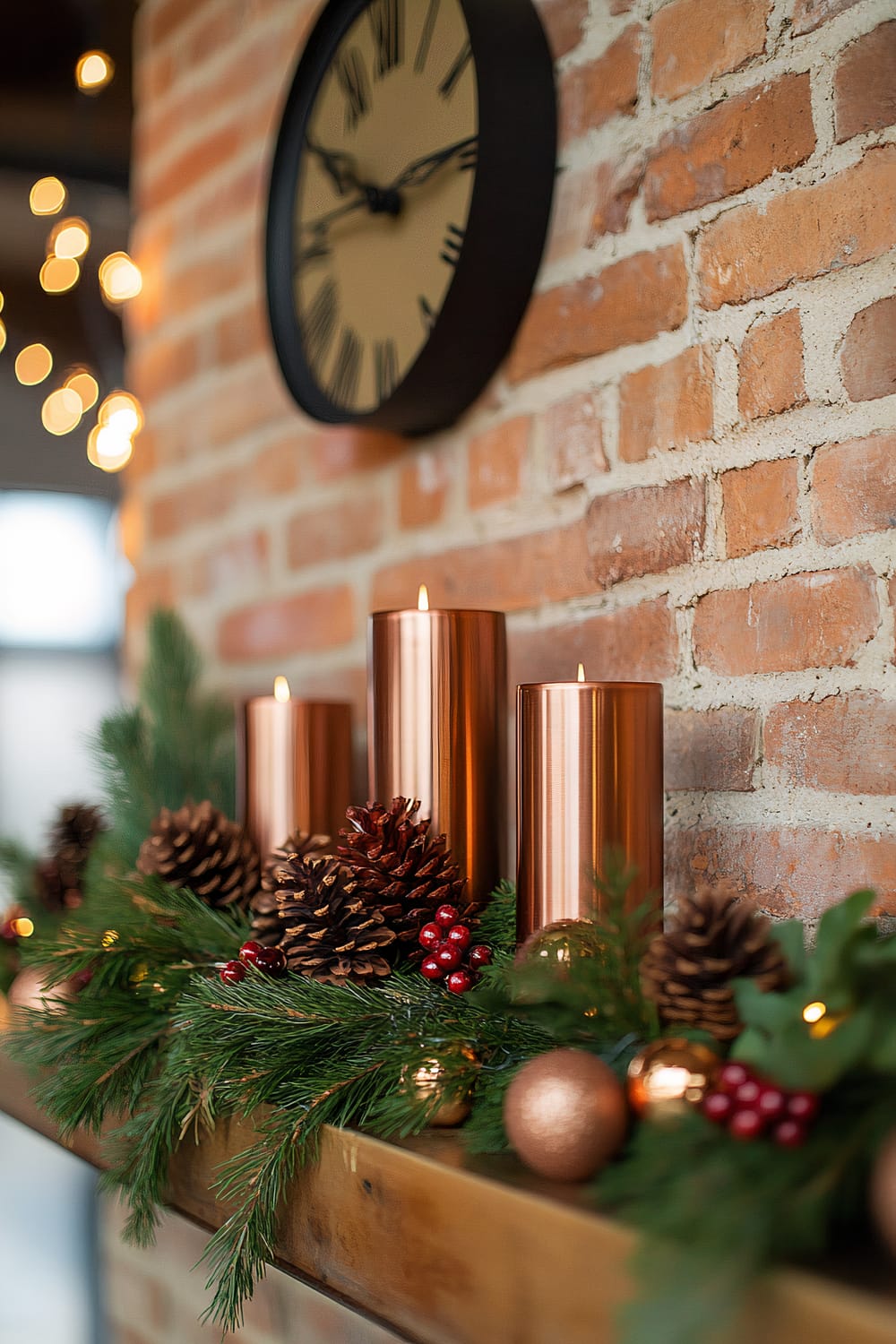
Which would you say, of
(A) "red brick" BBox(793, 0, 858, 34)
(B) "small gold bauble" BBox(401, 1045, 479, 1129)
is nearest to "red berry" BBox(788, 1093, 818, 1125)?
(B) "small gold bauble" BBox(401, 1045, 479, 1129)

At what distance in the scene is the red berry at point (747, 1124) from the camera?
0.40 meters

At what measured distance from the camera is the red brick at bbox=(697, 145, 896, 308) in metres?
0.65

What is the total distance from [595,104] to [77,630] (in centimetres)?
109

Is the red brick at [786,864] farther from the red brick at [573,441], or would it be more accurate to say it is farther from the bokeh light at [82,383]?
the bokeh light at [82,383]

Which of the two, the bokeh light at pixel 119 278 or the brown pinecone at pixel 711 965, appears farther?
the bokeh light at pixel 119 278

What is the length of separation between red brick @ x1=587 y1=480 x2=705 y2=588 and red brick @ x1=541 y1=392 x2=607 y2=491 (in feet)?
0.09

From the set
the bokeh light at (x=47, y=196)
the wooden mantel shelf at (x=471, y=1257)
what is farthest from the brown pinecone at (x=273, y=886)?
the bokeh light at (x=47, y=196)

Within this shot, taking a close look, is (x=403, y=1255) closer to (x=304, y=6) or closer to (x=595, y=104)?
(x=595, y=104)

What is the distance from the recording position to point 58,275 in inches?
65.7

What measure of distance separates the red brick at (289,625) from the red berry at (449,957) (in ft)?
1.62

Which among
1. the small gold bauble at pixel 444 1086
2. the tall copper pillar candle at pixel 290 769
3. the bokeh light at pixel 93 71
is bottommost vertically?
the small gold bauble at pixel 444 1086

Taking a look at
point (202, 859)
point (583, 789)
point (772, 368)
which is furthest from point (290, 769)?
point (772, 368)

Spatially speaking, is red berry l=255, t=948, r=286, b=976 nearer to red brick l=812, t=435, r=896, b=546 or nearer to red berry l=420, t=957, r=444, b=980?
red berry l=420, t=957, r=444, b=980

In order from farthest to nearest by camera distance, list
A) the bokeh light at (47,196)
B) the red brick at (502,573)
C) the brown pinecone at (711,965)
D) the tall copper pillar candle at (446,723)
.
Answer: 1. the bokeh light at (47,196)
2. the red brick at (502,573)
3. the tall copper pillar candle at (446,723)
4. the brown pinecone at (711,965)
